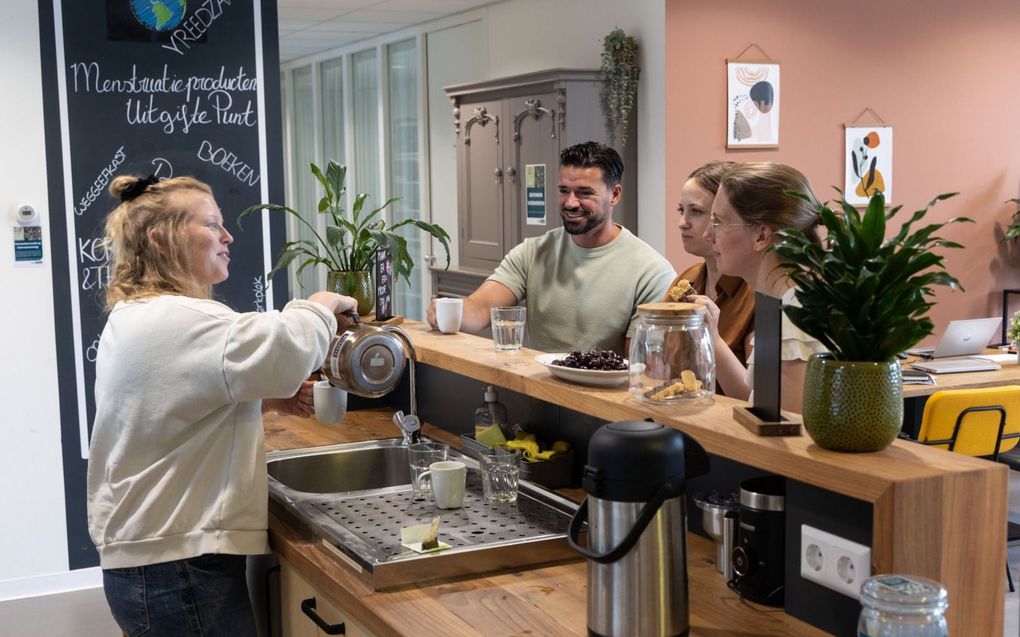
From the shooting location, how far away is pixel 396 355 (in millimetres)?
2336

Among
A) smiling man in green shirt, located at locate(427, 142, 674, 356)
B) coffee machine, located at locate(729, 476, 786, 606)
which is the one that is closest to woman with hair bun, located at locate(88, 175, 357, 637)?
coffee machine, located at locate(729, 476, 786, 606)

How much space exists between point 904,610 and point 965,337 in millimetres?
4115

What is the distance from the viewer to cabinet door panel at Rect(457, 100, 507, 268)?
7.05m

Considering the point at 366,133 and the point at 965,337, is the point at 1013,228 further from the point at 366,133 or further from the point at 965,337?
the point at 366,133

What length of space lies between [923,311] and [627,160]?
477 cm

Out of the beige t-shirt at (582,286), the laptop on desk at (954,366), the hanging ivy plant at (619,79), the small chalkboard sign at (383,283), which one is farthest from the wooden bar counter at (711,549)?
the hanging ivy plant at (619,79)

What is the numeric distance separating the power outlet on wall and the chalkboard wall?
3222 millimetres

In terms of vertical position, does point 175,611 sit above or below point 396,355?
below

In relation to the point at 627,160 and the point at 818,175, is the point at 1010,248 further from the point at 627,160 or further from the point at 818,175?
the point at 627,160

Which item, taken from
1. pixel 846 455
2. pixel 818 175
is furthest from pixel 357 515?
pixel 818 175

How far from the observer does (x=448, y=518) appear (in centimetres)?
226

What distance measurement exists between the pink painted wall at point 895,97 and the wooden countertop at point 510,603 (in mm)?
4231

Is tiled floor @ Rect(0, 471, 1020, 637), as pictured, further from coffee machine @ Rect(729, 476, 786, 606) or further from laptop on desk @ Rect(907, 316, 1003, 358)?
laptop on desk @ Rect(907, 316, 1003, 358)

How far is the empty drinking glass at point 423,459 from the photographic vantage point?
240 cm
